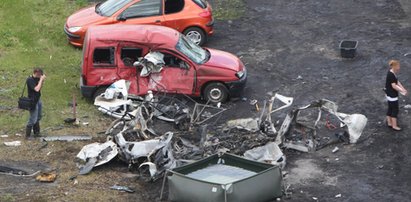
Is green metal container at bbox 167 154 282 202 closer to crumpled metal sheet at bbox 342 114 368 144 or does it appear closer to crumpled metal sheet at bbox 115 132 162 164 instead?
crumpled metal sheet at bbox 115 132 162 164

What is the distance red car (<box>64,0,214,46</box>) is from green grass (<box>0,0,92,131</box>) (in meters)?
0.72

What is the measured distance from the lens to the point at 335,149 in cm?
1393

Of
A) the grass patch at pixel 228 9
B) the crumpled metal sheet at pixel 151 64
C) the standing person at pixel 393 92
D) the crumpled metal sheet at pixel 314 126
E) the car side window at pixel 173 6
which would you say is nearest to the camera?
the crumpled metal sheet at pixel 314 126

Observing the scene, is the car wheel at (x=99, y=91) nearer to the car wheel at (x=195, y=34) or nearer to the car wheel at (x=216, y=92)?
the car wheel at (x=216, y=92)

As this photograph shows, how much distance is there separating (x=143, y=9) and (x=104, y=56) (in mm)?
3480

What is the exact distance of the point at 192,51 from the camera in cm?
1658

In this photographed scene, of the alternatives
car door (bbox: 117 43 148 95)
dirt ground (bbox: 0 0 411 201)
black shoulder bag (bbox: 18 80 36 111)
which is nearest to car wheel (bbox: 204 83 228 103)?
dirt ground (bbox: 0 0 411 201)

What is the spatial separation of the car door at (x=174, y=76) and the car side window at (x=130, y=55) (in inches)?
20.3

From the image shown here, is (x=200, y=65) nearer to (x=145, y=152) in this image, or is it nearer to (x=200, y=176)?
(x=145, y=152)

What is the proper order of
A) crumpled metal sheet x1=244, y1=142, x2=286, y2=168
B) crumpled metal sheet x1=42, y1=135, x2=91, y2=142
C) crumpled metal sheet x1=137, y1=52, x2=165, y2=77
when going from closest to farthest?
crumpled metal sheet x1=244, y1=142, x2=286, y2=168, crumpled metal sheet x1=42, y1=135, x2=91, y2=142, crumpled metal sheet x1=137, y1=52, x2=165, y2=77

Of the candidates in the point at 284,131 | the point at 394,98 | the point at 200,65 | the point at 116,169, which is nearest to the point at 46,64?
the point at 200,65

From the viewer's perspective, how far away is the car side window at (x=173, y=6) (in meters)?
19.4

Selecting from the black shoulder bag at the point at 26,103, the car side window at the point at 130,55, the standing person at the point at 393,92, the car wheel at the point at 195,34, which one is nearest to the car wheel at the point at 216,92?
the car side window at the point at 130,55

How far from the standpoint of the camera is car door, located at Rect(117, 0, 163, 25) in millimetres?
19062
